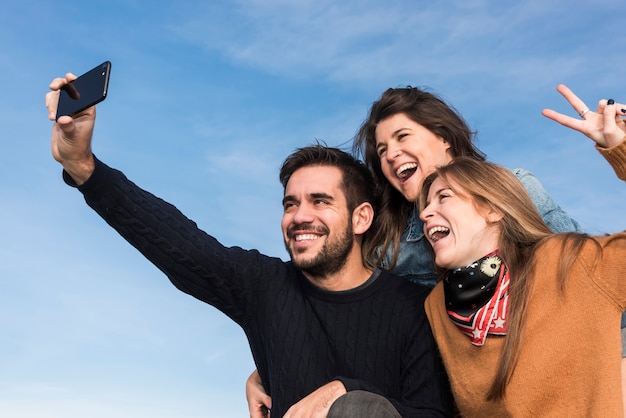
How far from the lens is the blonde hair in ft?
13.6

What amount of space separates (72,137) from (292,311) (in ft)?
6.14

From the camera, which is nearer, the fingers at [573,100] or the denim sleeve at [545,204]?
the fingers at [573,100]

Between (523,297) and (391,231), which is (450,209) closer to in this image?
(523,297)

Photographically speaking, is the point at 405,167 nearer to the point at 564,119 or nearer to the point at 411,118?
the point at 411,118

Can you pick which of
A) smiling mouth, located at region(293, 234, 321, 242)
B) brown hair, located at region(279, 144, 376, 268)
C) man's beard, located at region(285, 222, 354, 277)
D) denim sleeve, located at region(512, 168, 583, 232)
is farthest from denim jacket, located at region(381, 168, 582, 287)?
smiling mouth, located at region(293, 234, 321, 242)

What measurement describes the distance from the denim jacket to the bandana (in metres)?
1.14

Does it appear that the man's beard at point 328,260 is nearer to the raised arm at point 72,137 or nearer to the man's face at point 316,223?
the man's face at point 316,223

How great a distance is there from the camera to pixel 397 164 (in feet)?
19.2

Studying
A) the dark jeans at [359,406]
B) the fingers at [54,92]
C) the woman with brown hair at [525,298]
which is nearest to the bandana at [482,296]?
the woman with brown hair at [525,298]

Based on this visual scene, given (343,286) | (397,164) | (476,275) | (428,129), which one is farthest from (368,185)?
(476,275)

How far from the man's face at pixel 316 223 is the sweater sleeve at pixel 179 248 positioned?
287 millimetres

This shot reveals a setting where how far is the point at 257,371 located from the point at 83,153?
2196 millimetres

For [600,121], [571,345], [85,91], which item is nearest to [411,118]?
[600,121]

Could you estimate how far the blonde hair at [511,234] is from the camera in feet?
13.6
